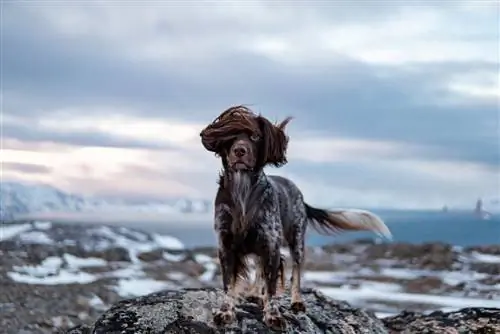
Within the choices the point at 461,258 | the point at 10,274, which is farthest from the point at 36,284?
the point at 461,258

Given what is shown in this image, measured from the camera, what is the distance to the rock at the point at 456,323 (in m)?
8.20

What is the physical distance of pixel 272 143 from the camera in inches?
249

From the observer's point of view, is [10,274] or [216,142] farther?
[10,274]

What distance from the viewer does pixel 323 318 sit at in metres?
7.36

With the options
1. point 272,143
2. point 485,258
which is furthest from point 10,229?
point 272,143

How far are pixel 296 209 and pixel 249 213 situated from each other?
44.0 inches

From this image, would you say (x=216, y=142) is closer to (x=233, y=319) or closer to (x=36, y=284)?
(x=233, y=319)

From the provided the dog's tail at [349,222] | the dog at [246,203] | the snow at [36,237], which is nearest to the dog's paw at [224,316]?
the dog at [246,203]

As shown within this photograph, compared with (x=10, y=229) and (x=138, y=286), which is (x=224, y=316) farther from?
(x=10, y=229)

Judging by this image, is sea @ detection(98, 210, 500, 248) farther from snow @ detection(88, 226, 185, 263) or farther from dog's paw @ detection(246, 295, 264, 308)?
dog's paw @ detection(246, 295, 264, 308)

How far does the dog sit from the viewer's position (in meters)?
6.26

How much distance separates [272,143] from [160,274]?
2335 cm

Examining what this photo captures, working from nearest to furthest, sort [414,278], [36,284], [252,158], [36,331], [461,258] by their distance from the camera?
[252,158] < [36,331] < [36,284] < [414,278] < [461,258]

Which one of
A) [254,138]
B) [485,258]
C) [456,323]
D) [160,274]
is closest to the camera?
[254,138]
